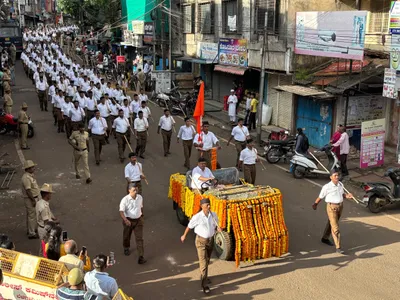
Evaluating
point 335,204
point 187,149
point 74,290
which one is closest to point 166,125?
point 187,149

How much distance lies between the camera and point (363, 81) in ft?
51.4

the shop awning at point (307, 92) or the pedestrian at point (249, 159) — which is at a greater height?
the shop awning at point (307, 92)

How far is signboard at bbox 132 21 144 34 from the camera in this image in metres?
30.6

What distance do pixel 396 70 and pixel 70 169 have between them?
10.3m

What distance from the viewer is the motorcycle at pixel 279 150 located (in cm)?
1527

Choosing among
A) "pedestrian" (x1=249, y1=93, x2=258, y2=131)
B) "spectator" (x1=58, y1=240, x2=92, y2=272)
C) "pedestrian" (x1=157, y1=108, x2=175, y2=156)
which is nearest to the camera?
"spectator" (x1=58, y1=240, x2=92, y2=272)

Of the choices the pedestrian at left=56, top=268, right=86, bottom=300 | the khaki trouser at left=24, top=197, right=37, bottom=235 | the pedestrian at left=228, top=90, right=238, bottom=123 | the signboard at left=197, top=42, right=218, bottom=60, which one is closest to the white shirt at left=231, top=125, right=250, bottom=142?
the pedestrian at left=228, top=90, right=238, bottom=123

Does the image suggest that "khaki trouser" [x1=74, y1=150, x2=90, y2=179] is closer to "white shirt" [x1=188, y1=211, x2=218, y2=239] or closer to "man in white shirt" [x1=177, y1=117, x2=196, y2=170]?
"man in white shirt" [x1=177, y1=117, x2=196, y2=170]

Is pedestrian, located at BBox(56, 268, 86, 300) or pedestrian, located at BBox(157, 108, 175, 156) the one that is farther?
pedestrian, located at BBox(157, 108, 175, 156)

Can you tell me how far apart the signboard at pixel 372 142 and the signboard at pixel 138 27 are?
784 inches

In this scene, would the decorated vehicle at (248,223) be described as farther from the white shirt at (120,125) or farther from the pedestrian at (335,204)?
the white shirt at (120,125)

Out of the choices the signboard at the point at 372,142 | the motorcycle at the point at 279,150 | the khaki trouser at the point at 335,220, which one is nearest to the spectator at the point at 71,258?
the khaki trouser at the point at 335,220

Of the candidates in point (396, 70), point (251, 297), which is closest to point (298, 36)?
point (396, 70)

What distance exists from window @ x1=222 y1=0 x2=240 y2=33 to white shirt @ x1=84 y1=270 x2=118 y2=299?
61.4 ft
